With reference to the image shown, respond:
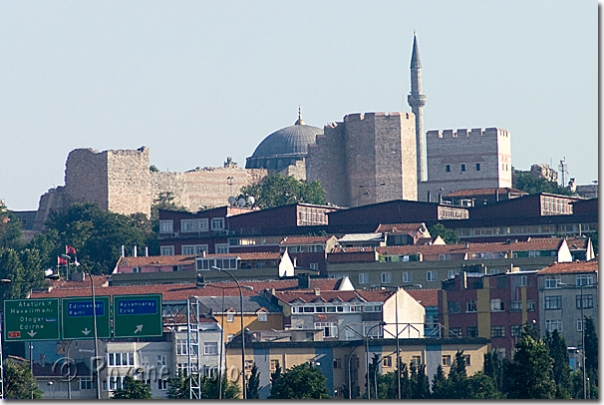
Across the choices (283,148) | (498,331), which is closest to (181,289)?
(498,331)

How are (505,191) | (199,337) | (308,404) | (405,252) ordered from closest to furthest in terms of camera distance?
(308,404) → (199,337) → (405,252) → (505,191)

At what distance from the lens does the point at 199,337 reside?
6450 centimetres

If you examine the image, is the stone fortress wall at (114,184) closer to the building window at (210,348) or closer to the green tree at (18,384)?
the building window at (210,348)

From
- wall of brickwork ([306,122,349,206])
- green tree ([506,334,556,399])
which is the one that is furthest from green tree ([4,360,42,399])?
wall of brickwork ([306,122,349,206])

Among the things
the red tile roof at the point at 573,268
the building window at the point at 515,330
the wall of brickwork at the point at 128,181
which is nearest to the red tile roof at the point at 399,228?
the wall of brickwork at the point at 128,181

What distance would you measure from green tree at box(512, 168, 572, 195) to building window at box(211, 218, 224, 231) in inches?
955

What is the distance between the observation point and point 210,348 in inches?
2584

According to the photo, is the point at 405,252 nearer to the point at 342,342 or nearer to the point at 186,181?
the point at 342,342

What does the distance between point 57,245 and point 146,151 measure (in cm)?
1633

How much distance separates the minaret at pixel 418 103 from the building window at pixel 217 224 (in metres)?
27.7

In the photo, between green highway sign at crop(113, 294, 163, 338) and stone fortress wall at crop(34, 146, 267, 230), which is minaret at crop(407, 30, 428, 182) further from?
green highway sign at crop(113, 294, 163, 338)

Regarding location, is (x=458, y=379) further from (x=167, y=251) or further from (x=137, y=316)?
(x=167, y=251)

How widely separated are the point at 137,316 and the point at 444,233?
171 ft

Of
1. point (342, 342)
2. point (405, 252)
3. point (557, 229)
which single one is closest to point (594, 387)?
point (342, 342)
